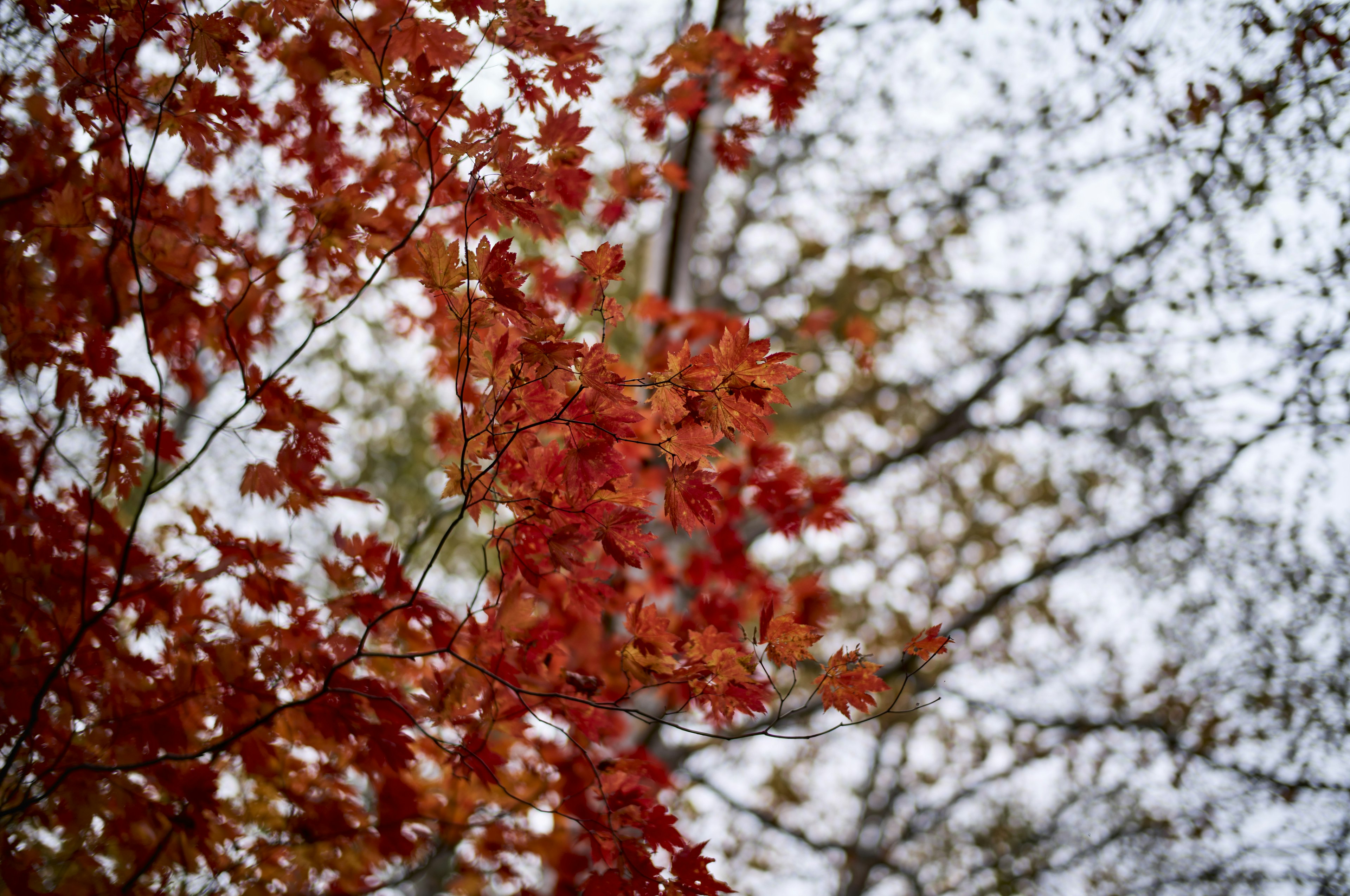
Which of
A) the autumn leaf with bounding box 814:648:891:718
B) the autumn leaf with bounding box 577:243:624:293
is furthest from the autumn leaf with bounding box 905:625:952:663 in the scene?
the autumn leaf with bounding box 577:243:624:293

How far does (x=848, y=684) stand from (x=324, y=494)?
1.60 metres

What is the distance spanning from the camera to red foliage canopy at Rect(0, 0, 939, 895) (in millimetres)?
1771

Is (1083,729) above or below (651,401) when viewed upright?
above

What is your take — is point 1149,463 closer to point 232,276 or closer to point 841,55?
point 841,55

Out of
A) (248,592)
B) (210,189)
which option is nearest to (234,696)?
(248,592)

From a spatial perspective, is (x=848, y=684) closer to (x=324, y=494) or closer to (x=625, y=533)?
(x=625, y=533)

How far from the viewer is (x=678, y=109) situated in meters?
3.10

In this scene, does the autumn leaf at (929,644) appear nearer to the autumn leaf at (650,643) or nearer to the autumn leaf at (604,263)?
the autumn leaf at (650,643)

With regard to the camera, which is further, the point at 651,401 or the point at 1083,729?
the point at 1083,729

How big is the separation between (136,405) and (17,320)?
36 cm

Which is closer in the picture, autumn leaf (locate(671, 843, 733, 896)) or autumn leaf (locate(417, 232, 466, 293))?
autumn leaf (locate(417, 232, 466, 293))

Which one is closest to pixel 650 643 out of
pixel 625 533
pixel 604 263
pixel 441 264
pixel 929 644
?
pixel 625 533

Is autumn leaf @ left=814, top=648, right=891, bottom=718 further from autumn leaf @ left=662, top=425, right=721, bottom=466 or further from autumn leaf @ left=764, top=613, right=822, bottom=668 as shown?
autumn leaf @ left=662, top=425, right=721, bottom=466

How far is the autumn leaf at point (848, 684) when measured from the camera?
1814 millimetres
